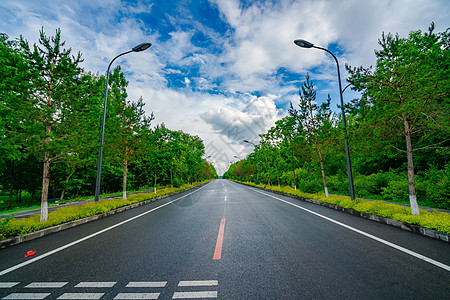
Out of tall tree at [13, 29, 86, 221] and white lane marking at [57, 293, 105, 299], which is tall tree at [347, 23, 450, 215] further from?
tall tree at [13, 29, 86, 221]

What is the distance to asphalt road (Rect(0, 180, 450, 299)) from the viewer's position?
260 cm

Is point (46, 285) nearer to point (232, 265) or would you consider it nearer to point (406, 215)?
point (232, 265)

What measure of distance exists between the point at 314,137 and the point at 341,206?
233 inches

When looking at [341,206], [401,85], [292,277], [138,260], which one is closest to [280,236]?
[292,277]

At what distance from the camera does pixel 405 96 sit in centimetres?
683

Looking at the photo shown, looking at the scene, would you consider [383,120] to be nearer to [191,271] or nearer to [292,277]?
[292,277]

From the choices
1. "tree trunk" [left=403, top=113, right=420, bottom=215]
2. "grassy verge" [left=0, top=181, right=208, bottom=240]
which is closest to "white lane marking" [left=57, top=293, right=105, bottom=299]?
"grassy verge" [left=0, top=181, right=208, bottom=240]

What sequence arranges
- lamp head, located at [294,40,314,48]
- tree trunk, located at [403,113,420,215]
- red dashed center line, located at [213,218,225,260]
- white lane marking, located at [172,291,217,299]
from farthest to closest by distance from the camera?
1. lamp head, located at [294,40,314,48]
2. tree trunk, located at [403,113,420,215]
3. red dashed center line, located at [213,218,225,260]
4. white lane marking, located at [172,291,217,299]

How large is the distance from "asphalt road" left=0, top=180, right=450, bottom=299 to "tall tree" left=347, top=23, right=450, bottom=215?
395 centimetres

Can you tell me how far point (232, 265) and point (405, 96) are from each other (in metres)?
8.38

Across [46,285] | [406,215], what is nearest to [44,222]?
[46,285]

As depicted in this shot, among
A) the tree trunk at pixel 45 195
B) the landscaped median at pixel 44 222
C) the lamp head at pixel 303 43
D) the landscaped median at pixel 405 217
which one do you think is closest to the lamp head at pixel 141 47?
the tree trunk at pixel 45 195

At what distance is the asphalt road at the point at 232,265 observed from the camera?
260 cm

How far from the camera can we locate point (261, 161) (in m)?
30.7
